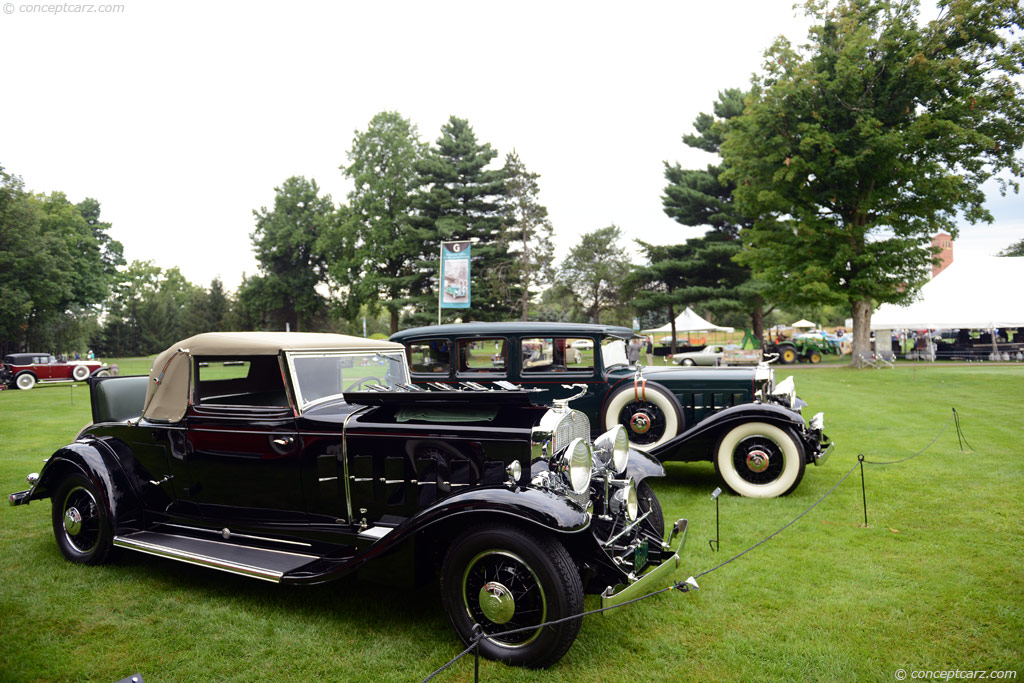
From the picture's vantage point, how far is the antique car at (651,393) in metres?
6.43

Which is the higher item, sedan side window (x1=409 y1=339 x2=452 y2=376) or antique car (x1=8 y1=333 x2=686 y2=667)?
sedan side window (x1=409 y1=339 x2=452 y2=376)

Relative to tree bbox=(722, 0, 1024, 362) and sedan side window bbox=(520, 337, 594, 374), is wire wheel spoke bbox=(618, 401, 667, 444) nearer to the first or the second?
sedan side window bbox=(520, 337, 594, 374)

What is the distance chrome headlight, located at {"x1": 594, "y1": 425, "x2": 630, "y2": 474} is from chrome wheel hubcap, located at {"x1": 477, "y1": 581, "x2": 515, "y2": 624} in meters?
1.19

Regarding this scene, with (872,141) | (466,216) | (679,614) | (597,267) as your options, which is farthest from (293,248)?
(679,614)

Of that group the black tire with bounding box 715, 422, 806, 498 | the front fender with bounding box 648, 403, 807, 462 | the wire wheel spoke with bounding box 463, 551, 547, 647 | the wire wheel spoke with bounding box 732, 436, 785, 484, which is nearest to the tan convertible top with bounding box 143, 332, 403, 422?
the wire wheel spoke with bounding box 463, 551, 547, 647

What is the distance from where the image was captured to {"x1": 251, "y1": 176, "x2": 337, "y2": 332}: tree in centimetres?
4984

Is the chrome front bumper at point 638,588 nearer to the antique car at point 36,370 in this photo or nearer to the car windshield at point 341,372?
the car windshield at point 341,372

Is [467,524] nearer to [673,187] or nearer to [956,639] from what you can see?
[956,639]

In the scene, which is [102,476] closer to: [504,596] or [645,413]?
[504,596]

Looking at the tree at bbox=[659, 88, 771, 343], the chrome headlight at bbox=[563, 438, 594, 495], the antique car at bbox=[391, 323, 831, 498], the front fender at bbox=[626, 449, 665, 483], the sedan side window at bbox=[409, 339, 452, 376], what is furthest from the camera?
the tree at bbox=[659, 88, 771, 343]

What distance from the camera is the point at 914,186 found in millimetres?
21828

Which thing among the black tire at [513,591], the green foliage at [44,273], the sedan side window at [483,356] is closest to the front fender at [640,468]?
the black tire at [513,591]

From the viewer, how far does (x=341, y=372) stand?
460cm

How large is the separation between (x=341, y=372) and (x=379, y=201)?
130 ft
